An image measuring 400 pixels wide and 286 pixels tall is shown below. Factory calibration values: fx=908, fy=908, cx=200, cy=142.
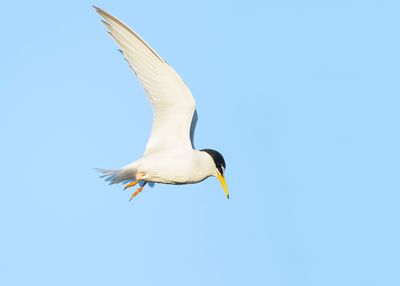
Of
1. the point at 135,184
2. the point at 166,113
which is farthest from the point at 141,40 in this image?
the point at 135,184

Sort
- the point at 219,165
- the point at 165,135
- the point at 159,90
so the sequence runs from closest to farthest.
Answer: the point at 159,90 < the point at 165,135 < the point at 219,165

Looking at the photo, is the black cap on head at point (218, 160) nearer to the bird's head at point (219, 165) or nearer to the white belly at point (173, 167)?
the bird's head at point (219, 165)

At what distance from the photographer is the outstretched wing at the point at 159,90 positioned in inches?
475

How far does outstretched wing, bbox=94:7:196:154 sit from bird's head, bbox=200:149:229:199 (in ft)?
1.28

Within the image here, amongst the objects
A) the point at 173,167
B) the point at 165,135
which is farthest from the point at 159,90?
the point at 173,167

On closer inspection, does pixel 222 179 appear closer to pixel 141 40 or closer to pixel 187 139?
pixel 187 139

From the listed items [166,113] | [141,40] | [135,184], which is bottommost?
[135,184]

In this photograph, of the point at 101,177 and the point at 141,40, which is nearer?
the point at 141,40

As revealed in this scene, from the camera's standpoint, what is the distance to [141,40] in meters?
12.0

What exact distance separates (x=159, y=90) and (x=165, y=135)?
748 mm

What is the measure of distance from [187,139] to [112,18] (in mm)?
2226

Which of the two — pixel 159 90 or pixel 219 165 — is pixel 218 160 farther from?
pixel 159 90

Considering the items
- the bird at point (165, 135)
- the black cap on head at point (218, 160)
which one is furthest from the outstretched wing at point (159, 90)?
the black cap on head at point (218, 160)

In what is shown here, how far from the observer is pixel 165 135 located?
42.9 feet
